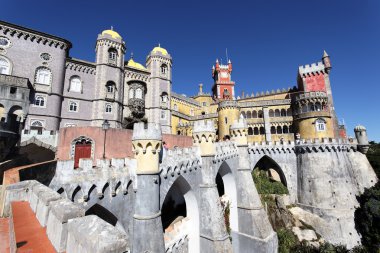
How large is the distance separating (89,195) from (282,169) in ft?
93.6

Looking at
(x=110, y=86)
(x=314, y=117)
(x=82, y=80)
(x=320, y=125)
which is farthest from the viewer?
(x=314, y=117)

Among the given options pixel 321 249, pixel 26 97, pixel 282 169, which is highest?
pixel 26 97

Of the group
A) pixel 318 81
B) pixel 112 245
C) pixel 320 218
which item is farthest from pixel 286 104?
pixel 112 245

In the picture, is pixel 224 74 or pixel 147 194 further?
pixel 224 74

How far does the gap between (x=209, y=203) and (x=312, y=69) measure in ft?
114

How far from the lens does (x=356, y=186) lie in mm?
26922

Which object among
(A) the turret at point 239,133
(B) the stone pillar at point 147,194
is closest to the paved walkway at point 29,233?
(B) the stone pillar at point 147,194

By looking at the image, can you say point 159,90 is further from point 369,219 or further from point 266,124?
point 369,219

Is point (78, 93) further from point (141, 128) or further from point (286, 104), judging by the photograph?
point (286, 104)

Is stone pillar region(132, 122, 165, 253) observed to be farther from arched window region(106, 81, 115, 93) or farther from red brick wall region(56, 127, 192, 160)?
arched window region(106, 81, 115, 93)

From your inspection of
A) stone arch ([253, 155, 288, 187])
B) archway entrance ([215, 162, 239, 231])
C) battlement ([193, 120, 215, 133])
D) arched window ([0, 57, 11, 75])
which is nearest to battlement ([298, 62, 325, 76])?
stone arch ([253, 155, 288, 187])

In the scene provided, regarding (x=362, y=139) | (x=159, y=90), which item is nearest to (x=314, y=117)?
(x=362, y=139)

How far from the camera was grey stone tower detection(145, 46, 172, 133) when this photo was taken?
34594 millimetres

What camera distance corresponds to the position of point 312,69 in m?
36.2
